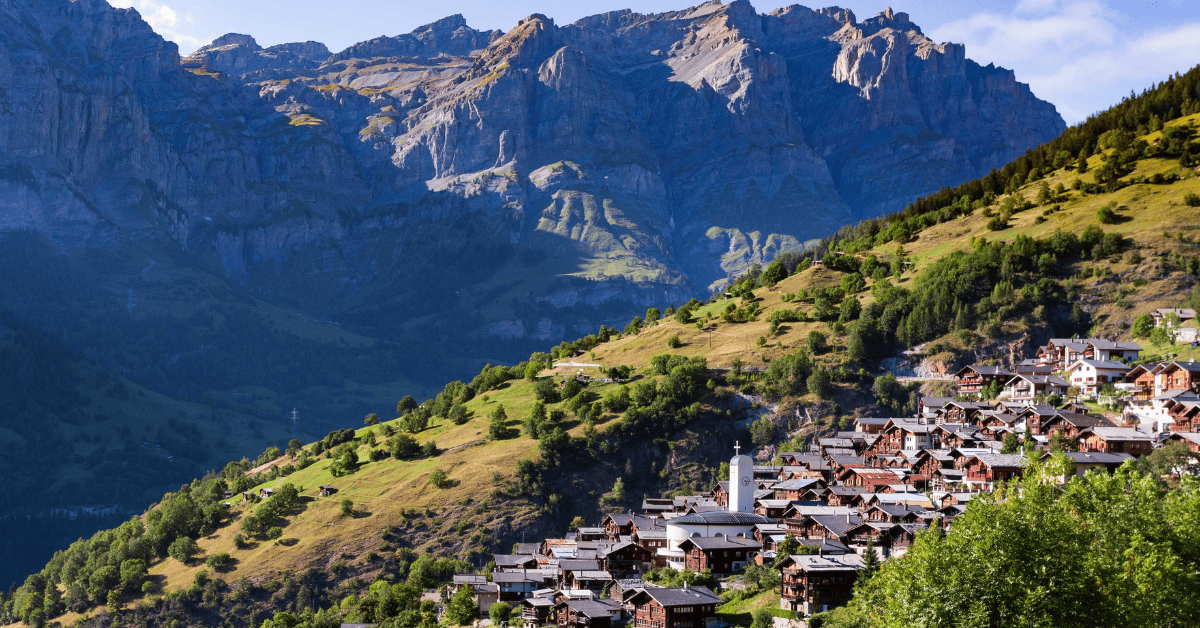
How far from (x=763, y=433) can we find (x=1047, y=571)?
112262mm

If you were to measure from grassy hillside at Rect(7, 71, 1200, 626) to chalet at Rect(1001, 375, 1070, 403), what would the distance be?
69.4 ft

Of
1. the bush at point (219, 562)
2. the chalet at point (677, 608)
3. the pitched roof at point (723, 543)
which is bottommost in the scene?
the bush at point (219, 562)

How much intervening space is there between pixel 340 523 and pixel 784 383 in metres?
68.3

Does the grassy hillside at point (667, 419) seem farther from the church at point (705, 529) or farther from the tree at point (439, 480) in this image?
the church at point (705, 529)

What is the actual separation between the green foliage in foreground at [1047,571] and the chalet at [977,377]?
96.1 meters

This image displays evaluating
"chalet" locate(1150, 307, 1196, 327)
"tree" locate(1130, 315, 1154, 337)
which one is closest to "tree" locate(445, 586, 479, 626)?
"chalet" locate(1150, 307, 1196, 327)

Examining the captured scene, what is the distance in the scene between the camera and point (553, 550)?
121000 mm

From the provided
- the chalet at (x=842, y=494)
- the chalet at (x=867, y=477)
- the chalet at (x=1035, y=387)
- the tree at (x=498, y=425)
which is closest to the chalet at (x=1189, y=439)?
the chalet at (x=867, y=477)

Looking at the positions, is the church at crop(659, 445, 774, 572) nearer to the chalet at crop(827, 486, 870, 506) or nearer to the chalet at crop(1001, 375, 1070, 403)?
the chalet at crop(827, 486, 870, 506)

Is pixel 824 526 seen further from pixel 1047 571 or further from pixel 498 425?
pixel 498 425

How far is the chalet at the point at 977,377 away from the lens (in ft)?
504

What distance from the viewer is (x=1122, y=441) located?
11000 cm

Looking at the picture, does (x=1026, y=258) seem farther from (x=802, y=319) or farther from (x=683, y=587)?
(x=683, y=587)

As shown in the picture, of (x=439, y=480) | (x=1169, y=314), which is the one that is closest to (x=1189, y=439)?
(x=1169, y=314)
